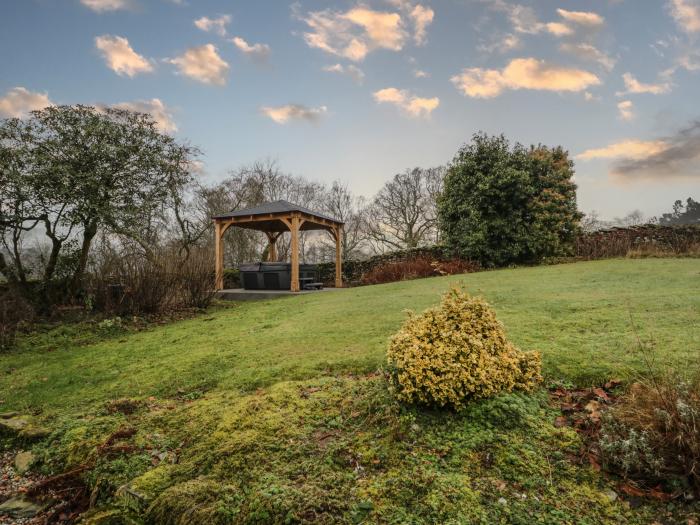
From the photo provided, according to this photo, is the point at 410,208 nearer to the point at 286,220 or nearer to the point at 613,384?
the point at 286,220

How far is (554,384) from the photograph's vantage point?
264 centimetres

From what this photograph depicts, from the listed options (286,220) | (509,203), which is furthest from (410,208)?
(286,220)

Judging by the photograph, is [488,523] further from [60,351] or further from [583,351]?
[60,351]

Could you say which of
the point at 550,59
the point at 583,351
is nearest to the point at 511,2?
the point at 550,59

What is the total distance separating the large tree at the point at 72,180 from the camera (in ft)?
26.6

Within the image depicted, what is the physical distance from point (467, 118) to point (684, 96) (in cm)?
500

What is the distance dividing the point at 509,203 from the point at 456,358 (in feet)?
40.9

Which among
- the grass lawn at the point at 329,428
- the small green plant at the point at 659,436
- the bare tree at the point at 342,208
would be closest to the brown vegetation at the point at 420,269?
the grass lawn at the point at 329,428

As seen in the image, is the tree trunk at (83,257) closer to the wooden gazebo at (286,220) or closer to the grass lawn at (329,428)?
the grass lawn at (329,428)

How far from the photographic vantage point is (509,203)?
13.4 metres

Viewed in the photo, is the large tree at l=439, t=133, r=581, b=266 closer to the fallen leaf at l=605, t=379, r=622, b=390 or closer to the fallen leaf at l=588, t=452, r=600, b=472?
the fallen leaf at l=605, t=379, r=622, b=390

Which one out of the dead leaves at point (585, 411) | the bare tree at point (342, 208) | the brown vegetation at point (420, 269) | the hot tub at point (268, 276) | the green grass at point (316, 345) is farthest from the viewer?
the bare tree at point (342, 208)

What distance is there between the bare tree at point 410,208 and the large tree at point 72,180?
58.8 feet

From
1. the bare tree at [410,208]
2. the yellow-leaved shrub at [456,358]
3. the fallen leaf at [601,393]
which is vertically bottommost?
the fallen leaf at [601,393]
